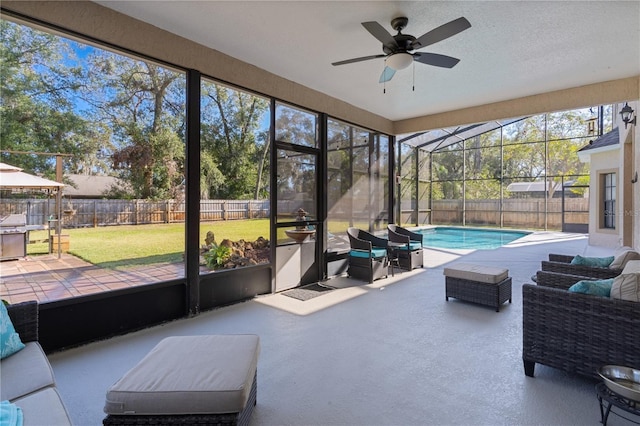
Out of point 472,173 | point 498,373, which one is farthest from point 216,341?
point 472,173

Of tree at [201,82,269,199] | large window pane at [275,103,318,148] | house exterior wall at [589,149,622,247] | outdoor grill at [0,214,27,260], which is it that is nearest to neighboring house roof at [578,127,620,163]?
house exterior wall at [589,149,622,247]

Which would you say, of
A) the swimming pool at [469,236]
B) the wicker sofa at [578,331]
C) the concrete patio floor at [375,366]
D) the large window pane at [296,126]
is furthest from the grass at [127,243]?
the swimming pool at [469,236]

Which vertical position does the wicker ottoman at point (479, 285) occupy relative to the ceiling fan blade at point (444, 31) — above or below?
below

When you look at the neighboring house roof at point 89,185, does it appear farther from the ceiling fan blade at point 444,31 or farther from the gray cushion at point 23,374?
the ceiling fan blade at point 444,31

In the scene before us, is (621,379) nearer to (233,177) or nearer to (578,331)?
(578,331)

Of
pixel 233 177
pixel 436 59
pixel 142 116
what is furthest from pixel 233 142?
pixel 436 59

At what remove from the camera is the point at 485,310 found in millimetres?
3908

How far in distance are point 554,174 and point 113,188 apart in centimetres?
1633

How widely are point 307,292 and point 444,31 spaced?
3.57 m

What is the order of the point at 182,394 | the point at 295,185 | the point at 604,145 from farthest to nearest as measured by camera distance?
the point at 604,145
the point at 295,185
the point at 182,394

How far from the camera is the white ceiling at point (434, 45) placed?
9.61ft

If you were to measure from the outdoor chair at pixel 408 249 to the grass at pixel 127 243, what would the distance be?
3549 mm

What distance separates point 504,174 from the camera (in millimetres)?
14203

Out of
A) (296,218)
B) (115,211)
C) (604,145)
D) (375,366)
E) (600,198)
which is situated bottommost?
(375,366)
